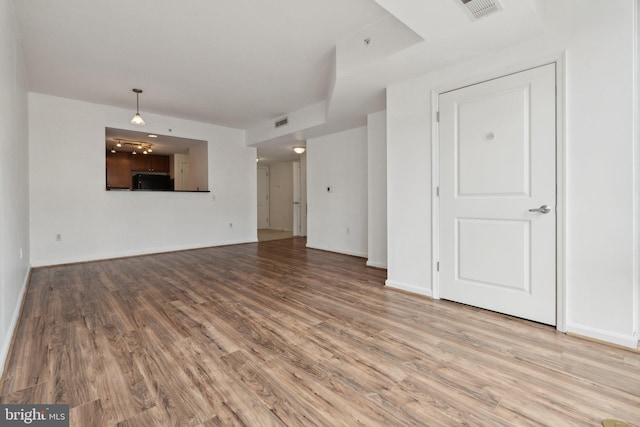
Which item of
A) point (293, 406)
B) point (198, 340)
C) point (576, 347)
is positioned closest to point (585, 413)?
point (576, 347)

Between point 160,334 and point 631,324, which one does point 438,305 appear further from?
point 160,334

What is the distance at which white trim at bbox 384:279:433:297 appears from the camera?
2999mm

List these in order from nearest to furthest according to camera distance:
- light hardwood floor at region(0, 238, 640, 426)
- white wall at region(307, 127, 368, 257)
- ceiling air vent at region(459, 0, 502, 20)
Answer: light hardwood floor at region(0, 238, 640, 426) → ceiling air vent at region(459, 0, 502, 20) → white wall at region(307, 127, 368, 257)

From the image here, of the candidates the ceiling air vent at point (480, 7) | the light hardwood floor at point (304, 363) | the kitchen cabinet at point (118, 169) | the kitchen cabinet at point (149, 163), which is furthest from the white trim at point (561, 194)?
the kitchen cabinet at point (118, 169)

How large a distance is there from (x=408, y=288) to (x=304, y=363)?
1.73m

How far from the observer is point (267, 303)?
2.82m

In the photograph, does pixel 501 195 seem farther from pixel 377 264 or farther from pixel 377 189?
pixel 377 264

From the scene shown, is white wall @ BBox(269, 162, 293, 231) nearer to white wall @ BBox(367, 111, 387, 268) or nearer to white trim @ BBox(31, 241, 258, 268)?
white trim @ BBox(31, 241, 258, 268)

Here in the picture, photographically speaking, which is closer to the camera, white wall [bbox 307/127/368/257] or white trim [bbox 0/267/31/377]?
white trim [bbox 0/267/31/377]

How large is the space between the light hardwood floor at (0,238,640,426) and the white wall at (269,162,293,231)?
609 centimetres

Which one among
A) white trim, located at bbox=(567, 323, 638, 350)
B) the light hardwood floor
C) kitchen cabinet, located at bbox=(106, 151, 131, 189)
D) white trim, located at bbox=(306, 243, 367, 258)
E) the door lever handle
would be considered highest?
kitchen cabinet, located at bbox=(106, 151, 131, 189)

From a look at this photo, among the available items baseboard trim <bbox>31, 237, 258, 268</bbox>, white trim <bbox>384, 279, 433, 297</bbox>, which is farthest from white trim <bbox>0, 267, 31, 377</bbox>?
white trim <bbox>384, 279, 433, 297</bbox>

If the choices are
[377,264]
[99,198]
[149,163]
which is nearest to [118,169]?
[149,163]

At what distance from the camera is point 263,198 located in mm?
9859
